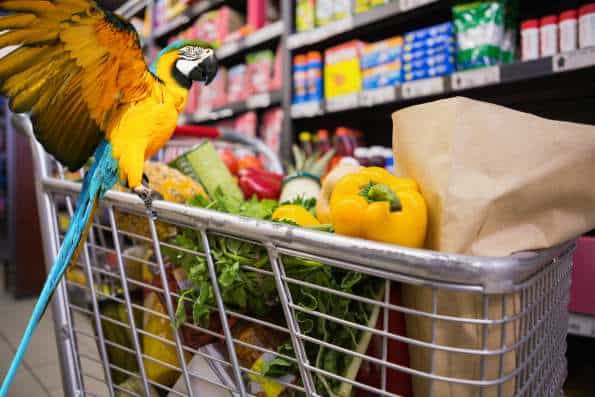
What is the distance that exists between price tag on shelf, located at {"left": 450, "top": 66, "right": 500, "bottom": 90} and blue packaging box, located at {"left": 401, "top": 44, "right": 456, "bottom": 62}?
14cm

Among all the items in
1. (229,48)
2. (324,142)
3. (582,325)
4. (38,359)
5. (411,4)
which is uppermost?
(411,4)

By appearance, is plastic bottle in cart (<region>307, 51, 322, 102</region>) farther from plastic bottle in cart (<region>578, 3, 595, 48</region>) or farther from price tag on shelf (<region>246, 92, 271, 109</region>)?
plastic bottle in cart (<region>578, 3, 595, 48</region>)

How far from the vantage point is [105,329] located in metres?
0.89

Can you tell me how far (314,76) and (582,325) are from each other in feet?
4.79

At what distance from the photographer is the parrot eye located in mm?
656

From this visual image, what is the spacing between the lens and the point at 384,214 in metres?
0.53

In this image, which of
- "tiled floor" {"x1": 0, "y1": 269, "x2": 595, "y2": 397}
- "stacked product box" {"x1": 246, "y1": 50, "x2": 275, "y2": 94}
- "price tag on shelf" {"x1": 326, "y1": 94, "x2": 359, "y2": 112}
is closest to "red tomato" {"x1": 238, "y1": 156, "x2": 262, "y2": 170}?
"price tag on shelf" {"x1": 326, "y1": 94, "x2": 359, "y2": 112}

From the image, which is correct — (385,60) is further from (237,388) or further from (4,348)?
(4,348)

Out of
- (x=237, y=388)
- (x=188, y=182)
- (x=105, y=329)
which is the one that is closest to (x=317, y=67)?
(x=188, y=182)

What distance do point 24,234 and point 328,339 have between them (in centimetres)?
286

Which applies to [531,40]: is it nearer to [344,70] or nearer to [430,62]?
[430,62]

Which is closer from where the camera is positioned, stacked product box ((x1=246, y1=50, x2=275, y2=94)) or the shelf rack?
the shelf rack

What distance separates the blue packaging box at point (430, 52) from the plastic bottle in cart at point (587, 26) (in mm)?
411

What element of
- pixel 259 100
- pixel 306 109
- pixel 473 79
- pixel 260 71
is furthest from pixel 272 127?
pixel 473 79
